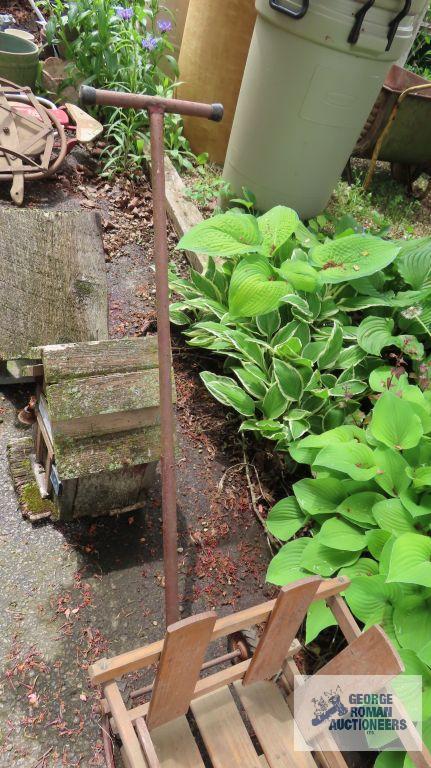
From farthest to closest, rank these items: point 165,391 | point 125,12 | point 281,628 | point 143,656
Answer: point 125,12
point 165,391
point 281,628
point 143,656

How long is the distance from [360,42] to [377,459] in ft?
7.88

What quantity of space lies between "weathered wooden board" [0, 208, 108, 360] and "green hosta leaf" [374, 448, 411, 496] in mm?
1519

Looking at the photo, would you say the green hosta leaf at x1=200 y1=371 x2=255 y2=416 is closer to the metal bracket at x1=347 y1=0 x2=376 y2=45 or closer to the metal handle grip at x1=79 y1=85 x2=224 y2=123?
the metal handle grip at x1=79 y1=85 x2=224 y2=123

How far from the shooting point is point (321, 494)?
2146mm

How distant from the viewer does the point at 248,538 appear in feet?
7.73

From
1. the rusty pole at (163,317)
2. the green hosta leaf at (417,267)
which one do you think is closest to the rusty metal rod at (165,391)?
the rusty pole at (163,317)

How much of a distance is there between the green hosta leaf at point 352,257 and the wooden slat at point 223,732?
77.4 inches

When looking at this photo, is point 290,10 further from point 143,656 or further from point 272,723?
point 272,723

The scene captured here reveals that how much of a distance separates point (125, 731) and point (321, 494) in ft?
4.01

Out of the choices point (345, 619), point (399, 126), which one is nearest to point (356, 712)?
point (345, 619)

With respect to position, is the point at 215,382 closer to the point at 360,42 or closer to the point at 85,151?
the point at 360,42

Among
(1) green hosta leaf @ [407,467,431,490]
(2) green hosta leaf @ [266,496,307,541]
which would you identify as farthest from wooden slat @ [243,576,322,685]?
(1) green hosta leaf @ [407,467,431,490]

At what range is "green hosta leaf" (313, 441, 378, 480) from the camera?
194cm

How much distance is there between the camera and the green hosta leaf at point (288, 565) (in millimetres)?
1969
